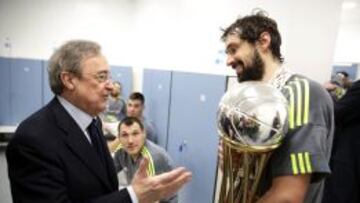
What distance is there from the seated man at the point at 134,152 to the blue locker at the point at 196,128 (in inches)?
14.6

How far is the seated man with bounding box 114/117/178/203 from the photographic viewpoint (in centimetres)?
237

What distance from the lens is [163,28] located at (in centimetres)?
387

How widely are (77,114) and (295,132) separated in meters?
0.75

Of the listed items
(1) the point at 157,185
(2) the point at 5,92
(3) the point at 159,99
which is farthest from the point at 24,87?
(1) the point at 157,185

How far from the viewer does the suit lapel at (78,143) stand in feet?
3.64

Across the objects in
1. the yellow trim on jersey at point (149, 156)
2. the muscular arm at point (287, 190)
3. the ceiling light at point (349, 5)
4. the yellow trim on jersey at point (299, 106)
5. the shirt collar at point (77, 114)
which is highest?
the ceiling light at point (349, 5)

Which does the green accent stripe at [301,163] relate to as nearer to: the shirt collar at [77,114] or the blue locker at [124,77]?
the shirt collar at [77,114]

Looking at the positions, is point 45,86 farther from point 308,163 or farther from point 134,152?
point 308,163

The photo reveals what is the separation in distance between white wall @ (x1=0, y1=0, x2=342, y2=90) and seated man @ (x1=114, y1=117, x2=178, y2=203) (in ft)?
2.65

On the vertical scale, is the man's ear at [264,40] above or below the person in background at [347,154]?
above

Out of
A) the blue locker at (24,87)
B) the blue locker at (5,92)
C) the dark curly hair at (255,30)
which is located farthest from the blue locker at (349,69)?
the blue locker at (5,92)

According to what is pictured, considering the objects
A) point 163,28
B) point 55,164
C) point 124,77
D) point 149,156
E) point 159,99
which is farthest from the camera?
point 124,77

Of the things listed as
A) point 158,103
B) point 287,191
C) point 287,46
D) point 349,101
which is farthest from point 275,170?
point 158,103

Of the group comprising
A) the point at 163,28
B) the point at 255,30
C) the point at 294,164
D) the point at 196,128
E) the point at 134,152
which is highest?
the point at 163,28
